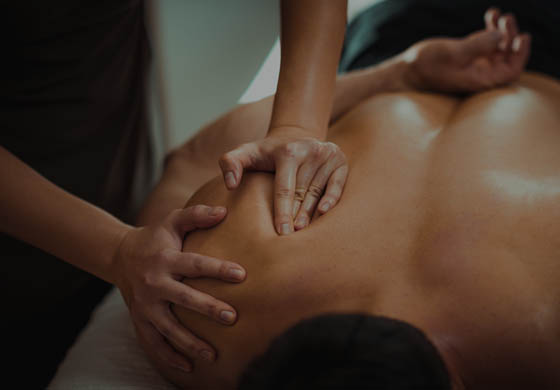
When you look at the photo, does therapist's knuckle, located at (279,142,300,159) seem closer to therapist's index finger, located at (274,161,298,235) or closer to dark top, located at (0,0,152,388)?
therapist's index finger, located at (274,161,298,235)

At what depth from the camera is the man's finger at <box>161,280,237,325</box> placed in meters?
0.60

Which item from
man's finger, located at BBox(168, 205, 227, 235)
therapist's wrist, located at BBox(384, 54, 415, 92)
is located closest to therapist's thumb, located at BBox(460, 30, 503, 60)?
therapist's wrist, located at BBox(384, 54, 415, 92)

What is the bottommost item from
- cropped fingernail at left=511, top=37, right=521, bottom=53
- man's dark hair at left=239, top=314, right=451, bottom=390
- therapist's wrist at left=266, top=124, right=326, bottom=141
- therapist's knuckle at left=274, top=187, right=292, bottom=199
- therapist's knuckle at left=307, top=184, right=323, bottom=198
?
man's dark hair at left=239, top=314, right=451, bottom=390

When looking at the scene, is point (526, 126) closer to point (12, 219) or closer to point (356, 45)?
point (356, 45)

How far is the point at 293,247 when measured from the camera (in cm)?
62

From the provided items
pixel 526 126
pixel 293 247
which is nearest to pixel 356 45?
pixel 526 126

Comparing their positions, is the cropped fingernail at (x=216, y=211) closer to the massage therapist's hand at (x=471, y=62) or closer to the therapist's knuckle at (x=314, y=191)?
the therapist's knuckle at (x=314, y=191)

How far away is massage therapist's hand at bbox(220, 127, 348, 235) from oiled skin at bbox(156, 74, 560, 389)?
2 cm

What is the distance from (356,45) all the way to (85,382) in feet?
3.74

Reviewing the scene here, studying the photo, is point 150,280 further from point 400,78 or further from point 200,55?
point 200,55

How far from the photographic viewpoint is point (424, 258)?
616mm

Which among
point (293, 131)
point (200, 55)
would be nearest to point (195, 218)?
point (293, 131)

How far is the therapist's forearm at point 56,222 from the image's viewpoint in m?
0.75

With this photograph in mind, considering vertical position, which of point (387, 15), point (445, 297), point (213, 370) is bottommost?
point (213, 370)
